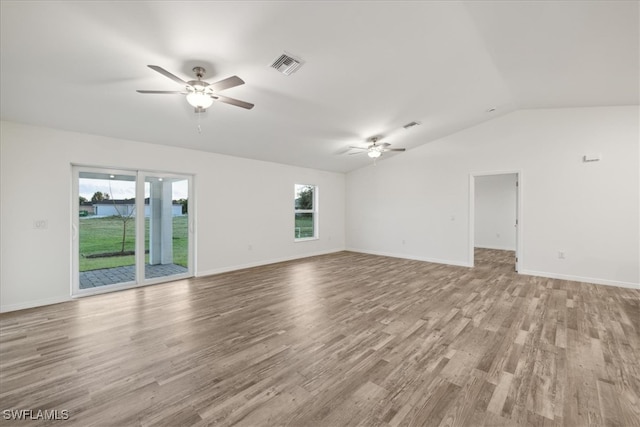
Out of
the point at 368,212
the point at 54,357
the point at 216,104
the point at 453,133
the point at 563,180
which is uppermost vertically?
the point at 453,133

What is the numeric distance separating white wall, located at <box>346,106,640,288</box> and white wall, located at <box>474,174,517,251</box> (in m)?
2.80

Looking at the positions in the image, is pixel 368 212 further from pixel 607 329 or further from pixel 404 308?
pixel 607 329

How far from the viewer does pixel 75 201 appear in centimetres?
405

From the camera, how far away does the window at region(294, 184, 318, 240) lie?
741 centimetres

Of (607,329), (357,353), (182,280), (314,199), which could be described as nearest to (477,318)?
(607,329)

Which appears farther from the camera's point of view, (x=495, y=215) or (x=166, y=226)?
(x=495, y=215)

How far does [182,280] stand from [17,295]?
6.76ft

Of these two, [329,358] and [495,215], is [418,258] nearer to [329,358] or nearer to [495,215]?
[495,215]

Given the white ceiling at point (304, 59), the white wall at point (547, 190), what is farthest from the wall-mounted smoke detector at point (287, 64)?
the white wall at point (547, 190)

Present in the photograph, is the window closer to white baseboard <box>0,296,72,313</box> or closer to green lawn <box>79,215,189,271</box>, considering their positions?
green lawn <box>79,215,189,271</box>

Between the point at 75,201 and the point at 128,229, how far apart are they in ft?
2.74

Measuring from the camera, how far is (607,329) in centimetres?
294

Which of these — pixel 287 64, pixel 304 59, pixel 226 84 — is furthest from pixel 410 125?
pixel 226 84

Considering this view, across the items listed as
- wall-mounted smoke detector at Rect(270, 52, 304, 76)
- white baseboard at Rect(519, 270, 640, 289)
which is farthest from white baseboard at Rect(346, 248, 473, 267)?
wall-mounted smoke detector at Rect(270, 52, 304, 76)
